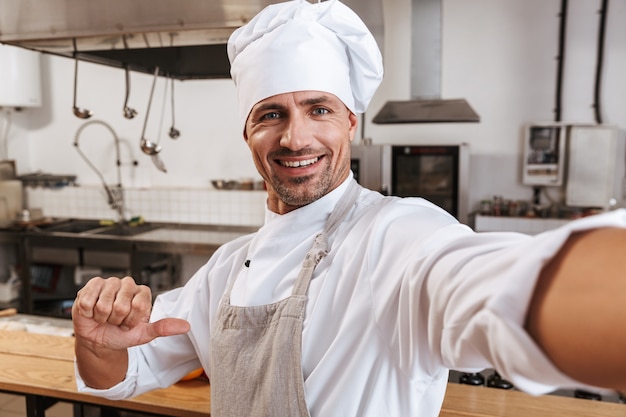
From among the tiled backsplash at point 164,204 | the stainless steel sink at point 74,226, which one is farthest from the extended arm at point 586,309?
the stainless steel sink at point 74,226

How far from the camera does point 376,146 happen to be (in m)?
4.04

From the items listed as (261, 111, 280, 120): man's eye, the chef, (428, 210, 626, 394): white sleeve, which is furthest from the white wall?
(428, 210, 626, 394): white sleeve

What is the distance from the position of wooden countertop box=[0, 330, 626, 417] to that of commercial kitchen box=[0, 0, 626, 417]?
1569mm

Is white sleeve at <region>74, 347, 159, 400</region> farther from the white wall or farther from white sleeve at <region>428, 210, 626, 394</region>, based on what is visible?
the white wall

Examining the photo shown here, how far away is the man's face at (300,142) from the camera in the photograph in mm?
1078

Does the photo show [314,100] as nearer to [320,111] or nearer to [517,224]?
[320,111]

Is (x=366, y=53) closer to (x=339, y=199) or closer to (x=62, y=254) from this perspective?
(x=339, y=199)

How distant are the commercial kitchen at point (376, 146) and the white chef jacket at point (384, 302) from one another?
69.3 inches

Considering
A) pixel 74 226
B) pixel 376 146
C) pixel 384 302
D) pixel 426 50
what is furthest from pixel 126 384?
pixel 74 226

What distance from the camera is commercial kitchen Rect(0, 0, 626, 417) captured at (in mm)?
4027

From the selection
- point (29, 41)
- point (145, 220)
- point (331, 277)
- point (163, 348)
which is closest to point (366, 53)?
point (331, 277)

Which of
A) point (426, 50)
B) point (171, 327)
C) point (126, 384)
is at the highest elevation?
point (426, 50)

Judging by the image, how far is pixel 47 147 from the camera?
536 centimetres

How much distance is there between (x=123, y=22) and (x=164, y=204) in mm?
3523
